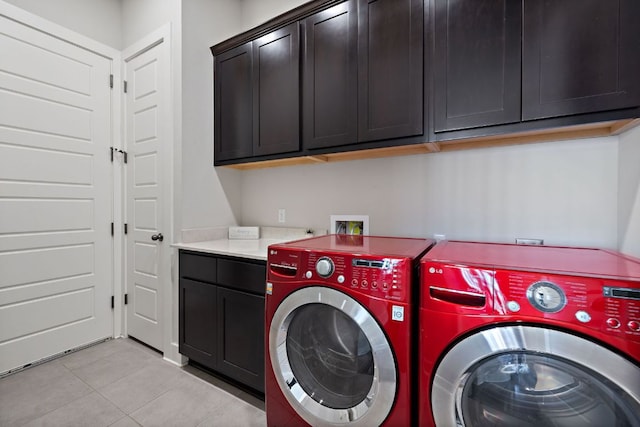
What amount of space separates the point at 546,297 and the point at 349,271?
2.08ft

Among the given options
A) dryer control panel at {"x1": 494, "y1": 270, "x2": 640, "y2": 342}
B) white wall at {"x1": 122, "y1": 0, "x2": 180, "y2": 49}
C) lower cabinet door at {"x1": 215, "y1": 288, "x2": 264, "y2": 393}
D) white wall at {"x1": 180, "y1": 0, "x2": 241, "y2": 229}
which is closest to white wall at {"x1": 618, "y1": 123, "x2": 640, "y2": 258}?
dryer control panel at {"x1": 494, "y1": 270, "x2": 640, "y2": 342}

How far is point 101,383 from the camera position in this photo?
1.88 meters

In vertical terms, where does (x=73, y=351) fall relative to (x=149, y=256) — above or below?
below

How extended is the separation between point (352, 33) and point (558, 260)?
4.99ft

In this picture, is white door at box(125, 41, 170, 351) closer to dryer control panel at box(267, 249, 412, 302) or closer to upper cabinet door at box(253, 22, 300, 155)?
upper cabinet door at box(253, 22, 300, 155)

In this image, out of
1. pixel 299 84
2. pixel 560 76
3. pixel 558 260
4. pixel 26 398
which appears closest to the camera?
pixel 558 260

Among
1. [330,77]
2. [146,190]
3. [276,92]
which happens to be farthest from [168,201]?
[330,77]

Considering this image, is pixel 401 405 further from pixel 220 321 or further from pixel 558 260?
pixel 220 321

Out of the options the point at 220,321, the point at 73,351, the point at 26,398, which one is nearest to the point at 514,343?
the point at 220,321

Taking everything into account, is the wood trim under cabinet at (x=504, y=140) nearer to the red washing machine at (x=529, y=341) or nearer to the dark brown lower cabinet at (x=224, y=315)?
the red washing machine at (x=529, y=341)

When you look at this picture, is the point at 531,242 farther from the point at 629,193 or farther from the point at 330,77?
the point at 330,77

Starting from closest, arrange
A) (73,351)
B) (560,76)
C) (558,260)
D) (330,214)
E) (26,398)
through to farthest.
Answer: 1. (558,260)
2. (560,76)
3. (26,398)
4. (330,214)
5. (73,351)

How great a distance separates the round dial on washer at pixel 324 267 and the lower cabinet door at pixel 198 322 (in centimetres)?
96

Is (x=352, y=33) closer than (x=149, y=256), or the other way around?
(x=352, y=33)
